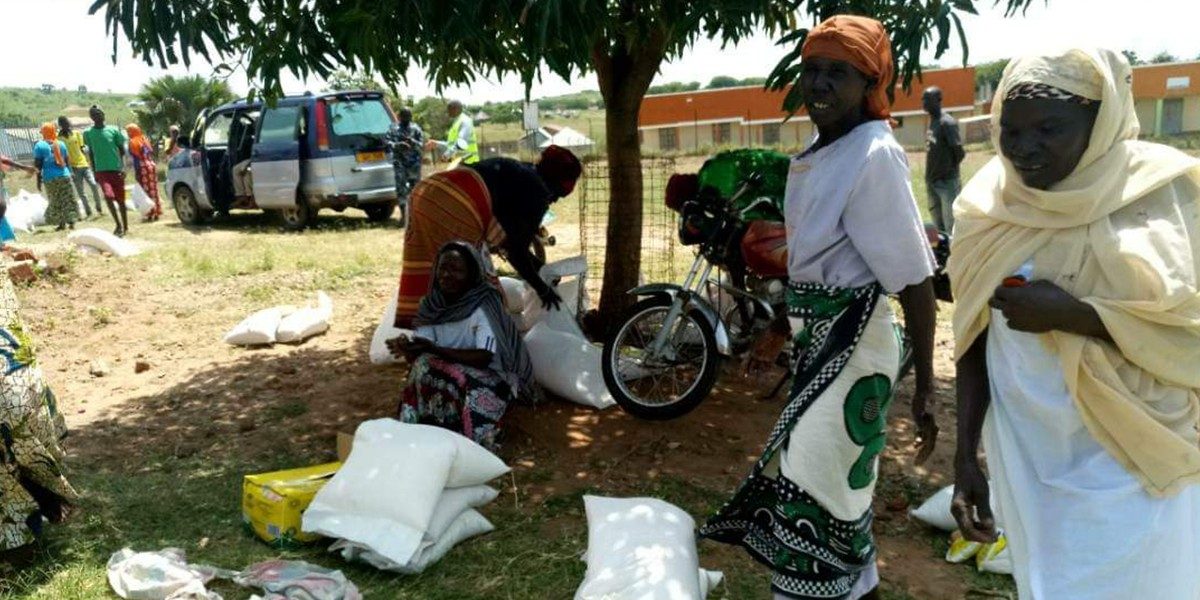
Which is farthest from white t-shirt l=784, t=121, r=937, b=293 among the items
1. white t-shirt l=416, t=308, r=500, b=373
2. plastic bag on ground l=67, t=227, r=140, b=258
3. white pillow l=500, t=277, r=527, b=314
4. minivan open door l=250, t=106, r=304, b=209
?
minivan open door l=250, t=106, r=304, b=209

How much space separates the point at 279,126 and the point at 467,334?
900cm

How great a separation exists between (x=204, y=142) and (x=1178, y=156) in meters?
13.4

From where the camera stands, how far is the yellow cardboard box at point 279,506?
3.38m

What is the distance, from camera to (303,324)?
20.8 ft

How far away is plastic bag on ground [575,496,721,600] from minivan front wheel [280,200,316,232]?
10.1 meters

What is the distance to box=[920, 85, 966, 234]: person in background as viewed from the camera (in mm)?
8734

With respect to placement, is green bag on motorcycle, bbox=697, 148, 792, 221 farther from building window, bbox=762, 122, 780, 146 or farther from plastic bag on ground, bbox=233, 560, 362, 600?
building window, bbox=762, 122, 780, 146

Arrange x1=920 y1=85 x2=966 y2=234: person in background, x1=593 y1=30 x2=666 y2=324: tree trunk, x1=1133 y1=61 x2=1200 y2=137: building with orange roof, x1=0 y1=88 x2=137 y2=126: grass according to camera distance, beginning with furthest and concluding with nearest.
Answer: x1=0 y1=88 x2=137 y2=126: grass < x1=1133 y1=61 x2=1200 y2=137: building with orange roof < x1=920 y1=85 x2=966 y2=234: person in background < x1=593 y1=30 x2=666 y2=324: tree trunk

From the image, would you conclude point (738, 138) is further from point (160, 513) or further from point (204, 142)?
point (160, 513)

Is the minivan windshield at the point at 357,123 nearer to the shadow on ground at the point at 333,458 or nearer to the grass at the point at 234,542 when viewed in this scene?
the shadow on ground at the point at 333,458

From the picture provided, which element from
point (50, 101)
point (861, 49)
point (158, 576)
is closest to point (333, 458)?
point (158, 576)

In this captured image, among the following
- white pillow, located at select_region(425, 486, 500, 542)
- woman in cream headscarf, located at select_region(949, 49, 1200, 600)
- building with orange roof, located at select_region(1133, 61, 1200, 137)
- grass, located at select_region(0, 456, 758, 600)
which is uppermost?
building with orange roof, located at select_region(1133, 61, 1200, 137)

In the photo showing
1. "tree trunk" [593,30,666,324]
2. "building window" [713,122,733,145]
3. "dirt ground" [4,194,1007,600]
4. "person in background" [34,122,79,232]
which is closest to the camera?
"dirt ground" [4,194,1007,600]

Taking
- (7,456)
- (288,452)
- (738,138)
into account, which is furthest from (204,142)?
(738,138)
